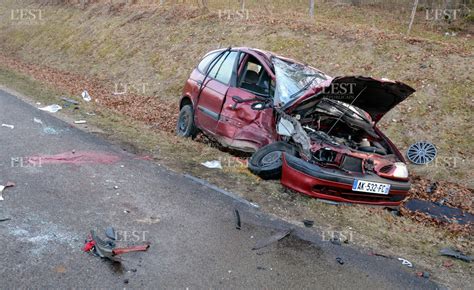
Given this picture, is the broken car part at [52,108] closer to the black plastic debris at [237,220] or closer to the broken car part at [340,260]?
the black plastic debris at [237,220]

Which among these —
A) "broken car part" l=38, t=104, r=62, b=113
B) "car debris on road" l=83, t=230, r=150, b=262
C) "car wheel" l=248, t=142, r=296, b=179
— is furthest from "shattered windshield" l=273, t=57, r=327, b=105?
"broken car part" l=38, t=104, r=62, b=113

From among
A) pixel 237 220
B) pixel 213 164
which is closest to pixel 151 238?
pixel 237 220

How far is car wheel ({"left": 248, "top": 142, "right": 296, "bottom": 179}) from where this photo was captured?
22.3 feet

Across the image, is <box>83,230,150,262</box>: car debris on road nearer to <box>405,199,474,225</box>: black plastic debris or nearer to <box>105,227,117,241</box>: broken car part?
<box>105,227,117,241</box>: broken car part

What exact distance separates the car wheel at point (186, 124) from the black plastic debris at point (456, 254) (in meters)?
5.04

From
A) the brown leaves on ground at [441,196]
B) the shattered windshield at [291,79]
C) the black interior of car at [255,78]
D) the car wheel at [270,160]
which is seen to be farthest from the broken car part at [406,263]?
the black interior of car at [255,78]

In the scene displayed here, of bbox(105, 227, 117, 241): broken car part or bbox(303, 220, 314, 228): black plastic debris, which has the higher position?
bbox(105, 227, 117, 241): broken car part

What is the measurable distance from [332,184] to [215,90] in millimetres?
3058

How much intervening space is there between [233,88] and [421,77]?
549cm

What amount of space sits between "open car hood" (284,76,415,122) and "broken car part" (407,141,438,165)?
7.85 ft

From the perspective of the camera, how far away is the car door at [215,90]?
8.17 meters

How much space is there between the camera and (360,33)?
44.9 ft

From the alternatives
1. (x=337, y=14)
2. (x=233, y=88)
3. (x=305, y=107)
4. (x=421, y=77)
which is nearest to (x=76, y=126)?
(x=233, y=88)

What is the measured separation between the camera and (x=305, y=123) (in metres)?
7.07
